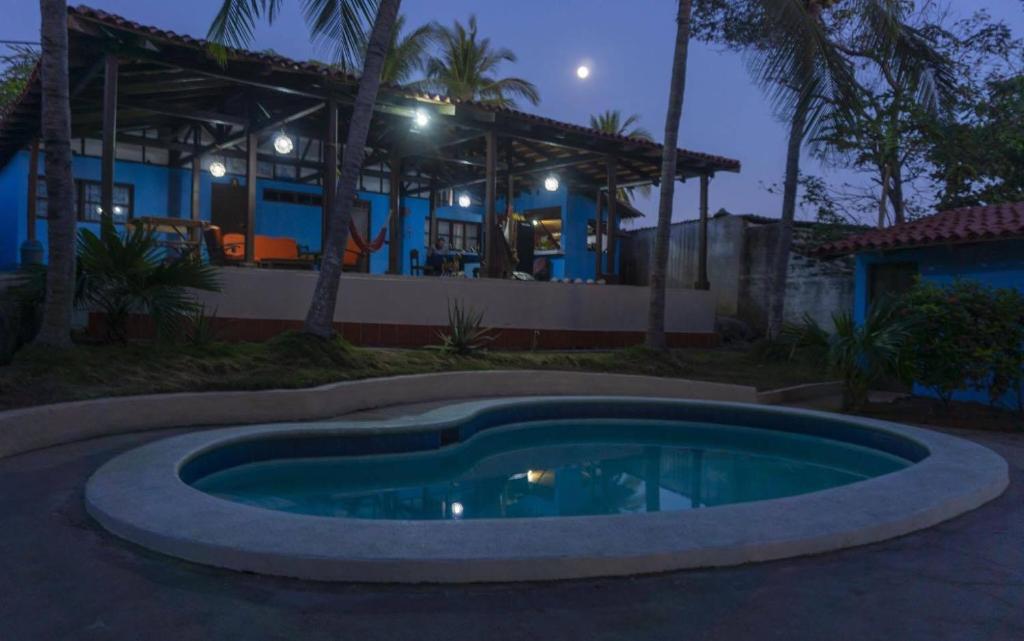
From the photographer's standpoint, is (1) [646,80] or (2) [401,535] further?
(1) [646,80]

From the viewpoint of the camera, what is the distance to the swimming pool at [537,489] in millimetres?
3363

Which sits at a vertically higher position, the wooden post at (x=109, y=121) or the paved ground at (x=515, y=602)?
the wooden post at (x=109, y=121)

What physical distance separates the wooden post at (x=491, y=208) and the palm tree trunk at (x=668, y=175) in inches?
120

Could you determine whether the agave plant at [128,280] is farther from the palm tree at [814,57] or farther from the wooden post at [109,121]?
the palm tree at [814,57]

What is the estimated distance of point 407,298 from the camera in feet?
39.3

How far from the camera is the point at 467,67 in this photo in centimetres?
2795

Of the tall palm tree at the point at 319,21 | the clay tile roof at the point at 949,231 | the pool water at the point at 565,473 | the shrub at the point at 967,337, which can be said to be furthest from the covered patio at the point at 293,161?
the shrub at the point at 967,337

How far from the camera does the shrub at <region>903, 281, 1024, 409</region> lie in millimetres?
8781

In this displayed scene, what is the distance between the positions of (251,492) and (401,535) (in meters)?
2.86

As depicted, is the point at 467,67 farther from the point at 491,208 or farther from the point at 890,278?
the point at 890,278

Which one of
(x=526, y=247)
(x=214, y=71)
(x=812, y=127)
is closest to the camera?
(x=214, y=71)

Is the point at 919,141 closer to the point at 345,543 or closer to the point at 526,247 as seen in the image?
the point at 526,247

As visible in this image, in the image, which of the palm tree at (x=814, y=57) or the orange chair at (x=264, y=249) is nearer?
the palm tree at (x=814, y=57)

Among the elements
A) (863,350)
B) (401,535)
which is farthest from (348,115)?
(401,535)
